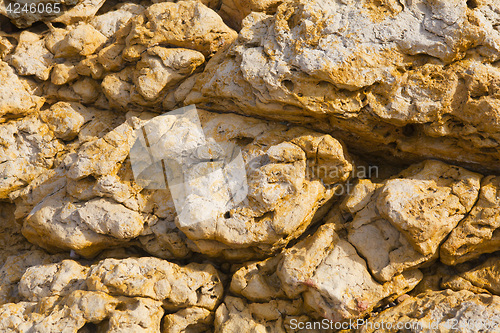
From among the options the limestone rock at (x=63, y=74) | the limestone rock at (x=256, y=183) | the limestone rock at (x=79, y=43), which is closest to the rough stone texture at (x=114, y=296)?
the limestone rock at (x=256, y=183)

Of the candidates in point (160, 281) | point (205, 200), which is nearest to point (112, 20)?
point (205, 200)

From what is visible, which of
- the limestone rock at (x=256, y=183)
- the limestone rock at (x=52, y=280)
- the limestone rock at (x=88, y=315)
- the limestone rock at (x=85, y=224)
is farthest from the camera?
the limestone rock at (x=85, y=224)

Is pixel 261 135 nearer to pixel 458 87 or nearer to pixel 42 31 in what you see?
pixel 458 87

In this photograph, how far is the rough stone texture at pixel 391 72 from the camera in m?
4.81

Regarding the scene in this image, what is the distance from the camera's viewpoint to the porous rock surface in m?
4.78

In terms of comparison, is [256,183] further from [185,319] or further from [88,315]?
[88,315]

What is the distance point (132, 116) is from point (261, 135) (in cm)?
190

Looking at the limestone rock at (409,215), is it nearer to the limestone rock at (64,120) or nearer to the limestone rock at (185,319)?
the limestone rock at (185,319)

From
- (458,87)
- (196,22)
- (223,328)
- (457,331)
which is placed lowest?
(223,328)

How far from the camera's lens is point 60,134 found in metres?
6.26

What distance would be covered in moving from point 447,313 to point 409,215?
1.10 metres

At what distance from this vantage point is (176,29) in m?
5.84

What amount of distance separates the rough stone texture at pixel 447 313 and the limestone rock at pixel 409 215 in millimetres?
388

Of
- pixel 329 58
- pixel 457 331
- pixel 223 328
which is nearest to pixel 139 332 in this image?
pixel 223 328
